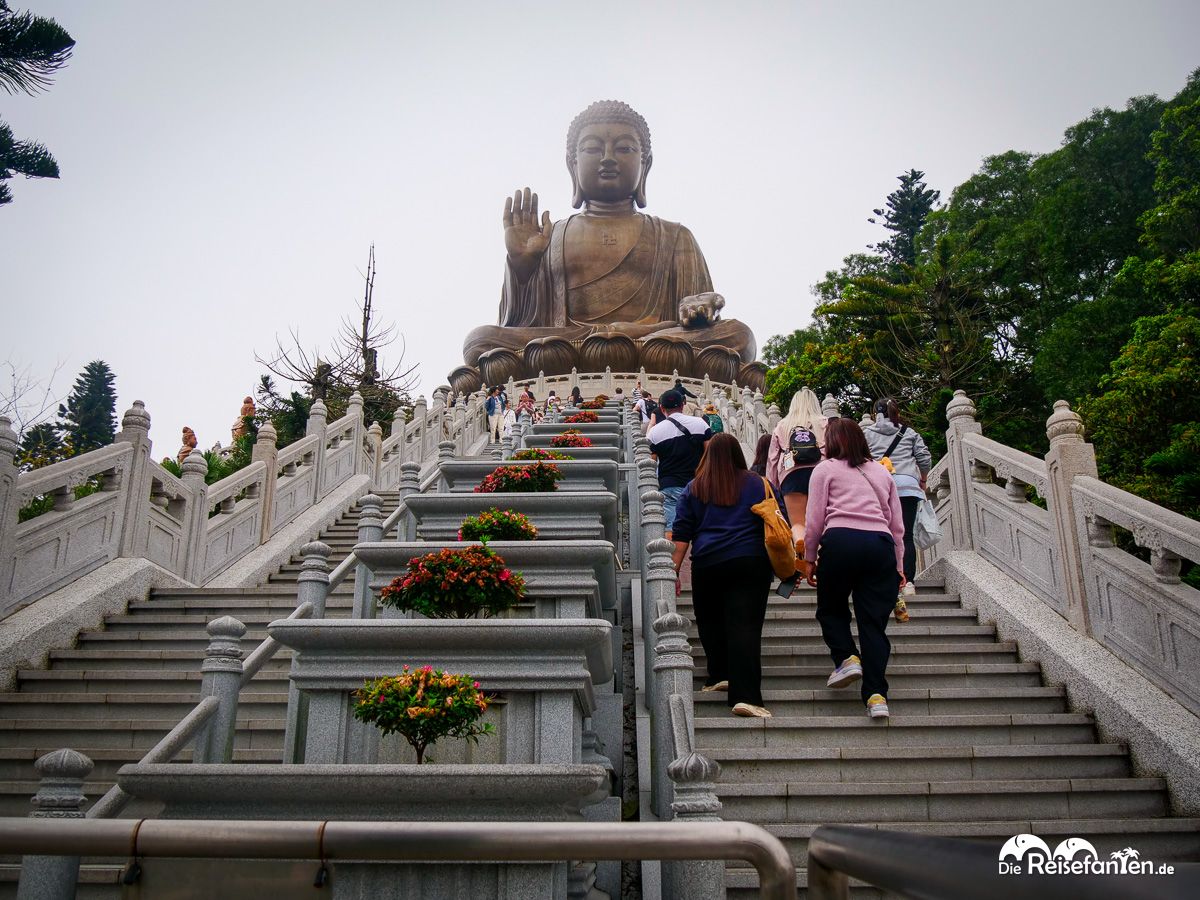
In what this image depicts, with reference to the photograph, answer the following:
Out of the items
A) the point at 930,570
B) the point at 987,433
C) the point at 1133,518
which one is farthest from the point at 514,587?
the point at 987,433

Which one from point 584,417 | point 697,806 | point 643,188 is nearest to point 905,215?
point 643,188

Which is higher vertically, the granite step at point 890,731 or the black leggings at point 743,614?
the black leggings at point 743,614

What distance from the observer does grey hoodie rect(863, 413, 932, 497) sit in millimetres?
6078

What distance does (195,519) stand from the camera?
7754 millimetres

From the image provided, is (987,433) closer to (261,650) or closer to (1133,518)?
(1133,518)

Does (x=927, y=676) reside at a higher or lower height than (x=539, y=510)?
Result: lower

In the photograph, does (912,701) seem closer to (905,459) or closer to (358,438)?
(905,459)

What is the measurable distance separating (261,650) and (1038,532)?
446 centimetres

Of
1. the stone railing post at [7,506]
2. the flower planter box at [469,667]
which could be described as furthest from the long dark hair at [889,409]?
the stone railing post at [7,506]

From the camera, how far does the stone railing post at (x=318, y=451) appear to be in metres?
9.65

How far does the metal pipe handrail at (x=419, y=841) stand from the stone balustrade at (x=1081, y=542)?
3.62 meters

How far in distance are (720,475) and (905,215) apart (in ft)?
97.1

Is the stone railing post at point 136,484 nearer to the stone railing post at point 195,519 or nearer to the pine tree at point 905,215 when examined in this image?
the stone railing post at point 195,519

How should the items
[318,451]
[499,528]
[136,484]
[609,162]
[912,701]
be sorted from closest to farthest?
[912,701] < [499,528] < [136,484] < [318,451] < [609,162]
